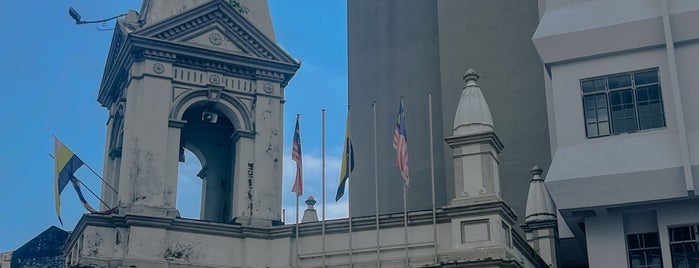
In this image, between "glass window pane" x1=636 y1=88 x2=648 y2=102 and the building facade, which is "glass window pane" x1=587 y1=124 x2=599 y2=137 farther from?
the building facade

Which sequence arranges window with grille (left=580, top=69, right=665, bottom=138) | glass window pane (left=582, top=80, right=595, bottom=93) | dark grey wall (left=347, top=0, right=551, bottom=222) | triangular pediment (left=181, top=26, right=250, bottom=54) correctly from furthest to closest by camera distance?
dark grey wall (left=347, top=0, right=551, bottom=222) → glass window pane (left=582, top=80, right=595, bottom=93) → triangular pediment (left=181, top=26, right=250, bottom=54) → window with grille (left=580, top=69, right=665, bottom=138)

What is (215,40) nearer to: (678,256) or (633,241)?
(633,241)

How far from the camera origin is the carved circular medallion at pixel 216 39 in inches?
913

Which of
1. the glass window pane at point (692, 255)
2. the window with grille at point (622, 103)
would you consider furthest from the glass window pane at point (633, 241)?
the window with grille at point (622, 103)

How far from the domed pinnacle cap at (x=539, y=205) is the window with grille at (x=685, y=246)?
382 centimetres

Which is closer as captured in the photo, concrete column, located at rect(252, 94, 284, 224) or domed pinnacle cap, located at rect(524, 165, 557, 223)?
concrete column, located at rect(252, 94, 284, 224)

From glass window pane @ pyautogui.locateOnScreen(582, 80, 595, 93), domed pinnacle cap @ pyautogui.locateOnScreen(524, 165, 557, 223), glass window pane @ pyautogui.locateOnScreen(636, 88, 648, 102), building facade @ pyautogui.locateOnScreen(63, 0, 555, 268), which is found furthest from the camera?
domed pinnacle cap @ pyautogui.locateOnScreen(524, 165, 557, 223)

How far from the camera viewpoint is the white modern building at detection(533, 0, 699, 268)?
21719 mm

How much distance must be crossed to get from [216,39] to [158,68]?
66.2 inches

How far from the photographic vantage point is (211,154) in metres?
24.5

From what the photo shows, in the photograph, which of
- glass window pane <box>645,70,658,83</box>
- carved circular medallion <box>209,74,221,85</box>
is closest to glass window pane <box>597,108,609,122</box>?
glass window pane <box>645,70,658,83</box>

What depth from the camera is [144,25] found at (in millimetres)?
22922

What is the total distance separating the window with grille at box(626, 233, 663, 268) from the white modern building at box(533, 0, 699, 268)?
2 cm

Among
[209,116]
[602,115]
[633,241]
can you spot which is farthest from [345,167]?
[633,241]
